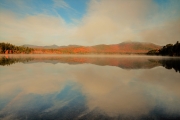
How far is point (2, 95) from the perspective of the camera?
8375 mm

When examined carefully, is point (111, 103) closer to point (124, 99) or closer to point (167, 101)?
point (124, 99)

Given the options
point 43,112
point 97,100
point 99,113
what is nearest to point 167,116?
point 99,113

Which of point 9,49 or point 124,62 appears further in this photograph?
point 9,49

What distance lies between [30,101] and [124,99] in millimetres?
5223

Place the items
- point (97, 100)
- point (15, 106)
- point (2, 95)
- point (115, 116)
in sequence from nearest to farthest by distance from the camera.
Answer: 1. point (115, 116)
2. point (15, 106)
3. point (97, 100)
4. point (2, 95)

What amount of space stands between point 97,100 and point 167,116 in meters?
3.45

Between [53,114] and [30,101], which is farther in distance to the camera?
[30,101]

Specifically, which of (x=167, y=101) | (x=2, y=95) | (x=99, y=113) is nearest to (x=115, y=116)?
(x=99, y=113)

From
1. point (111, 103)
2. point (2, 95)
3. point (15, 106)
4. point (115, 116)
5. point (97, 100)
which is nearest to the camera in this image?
point (115, 116)

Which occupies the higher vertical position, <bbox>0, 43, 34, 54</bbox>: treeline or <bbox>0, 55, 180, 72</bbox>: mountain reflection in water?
<bbox>0, 43, 34, 54</bbox>: treeline

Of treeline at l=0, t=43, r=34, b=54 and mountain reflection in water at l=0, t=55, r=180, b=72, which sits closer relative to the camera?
mountain reflection in water at l=0, t=55, r=180, b=72

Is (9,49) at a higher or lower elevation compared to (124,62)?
higher

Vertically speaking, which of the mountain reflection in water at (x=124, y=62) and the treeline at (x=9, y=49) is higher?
the treeline at (x=9, y=49)

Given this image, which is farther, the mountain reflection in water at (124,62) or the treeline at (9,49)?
the treeline at (9,49)
